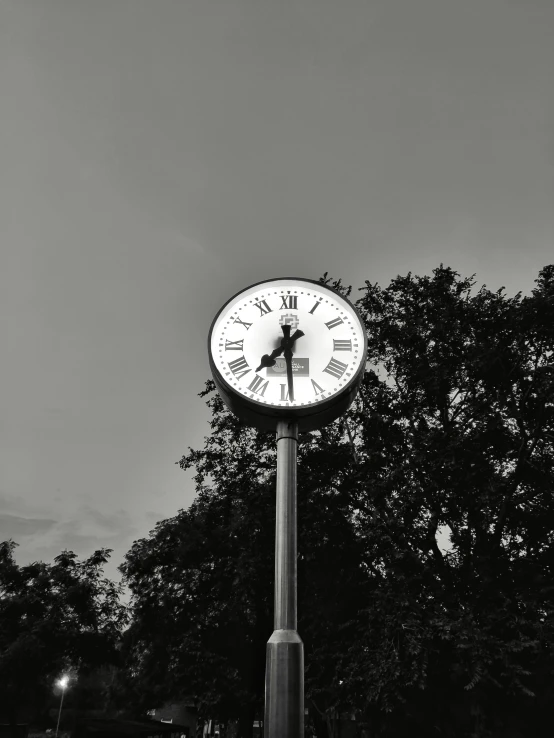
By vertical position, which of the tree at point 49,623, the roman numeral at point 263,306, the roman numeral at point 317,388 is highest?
the tree at point 49,623

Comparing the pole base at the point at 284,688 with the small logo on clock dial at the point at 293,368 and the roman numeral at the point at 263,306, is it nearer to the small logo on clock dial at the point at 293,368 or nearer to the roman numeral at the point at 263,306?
the small logo on clock dial at the point at 293,368

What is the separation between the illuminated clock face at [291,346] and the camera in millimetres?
3014

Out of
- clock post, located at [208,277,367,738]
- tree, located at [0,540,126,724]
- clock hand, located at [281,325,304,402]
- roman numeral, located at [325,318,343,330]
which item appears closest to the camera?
clock post, located at [208,277,367,738]

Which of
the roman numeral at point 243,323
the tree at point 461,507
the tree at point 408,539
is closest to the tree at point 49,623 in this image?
the tree at point 408,539

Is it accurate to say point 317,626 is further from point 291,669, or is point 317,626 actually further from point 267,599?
point 291,669

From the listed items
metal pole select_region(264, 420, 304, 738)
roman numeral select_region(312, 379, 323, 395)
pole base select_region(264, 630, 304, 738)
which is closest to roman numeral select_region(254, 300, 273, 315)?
roman numeral select_region(312, 379, 323, 395)

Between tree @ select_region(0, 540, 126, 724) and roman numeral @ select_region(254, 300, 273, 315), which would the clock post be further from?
tree @ select_region(0, 540, 126, 724)

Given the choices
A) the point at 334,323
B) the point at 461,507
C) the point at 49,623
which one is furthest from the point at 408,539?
the point at 49,623

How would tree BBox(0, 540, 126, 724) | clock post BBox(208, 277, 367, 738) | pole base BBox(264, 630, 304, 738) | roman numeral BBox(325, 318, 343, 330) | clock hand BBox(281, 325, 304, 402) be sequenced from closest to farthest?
pole base BBox(264, 630, 304, 738), clock post BBox(208, 277, 367, 738), clock hand BBox(281, 325, 304, 402), roman numeral BBox(325, 318, 343, 330), tree BBox(0, 540, 126, 724)

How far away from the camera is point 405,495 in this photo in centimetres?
1290

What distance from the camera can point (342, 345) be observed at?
10.3 feet

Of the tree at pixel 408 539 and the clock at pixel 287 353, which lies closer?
the clock at pixel 287 353

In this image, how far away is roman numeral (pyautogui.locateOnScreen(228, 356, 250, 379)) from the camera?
3.09 metres

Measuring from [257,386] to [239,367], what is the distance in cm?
16
